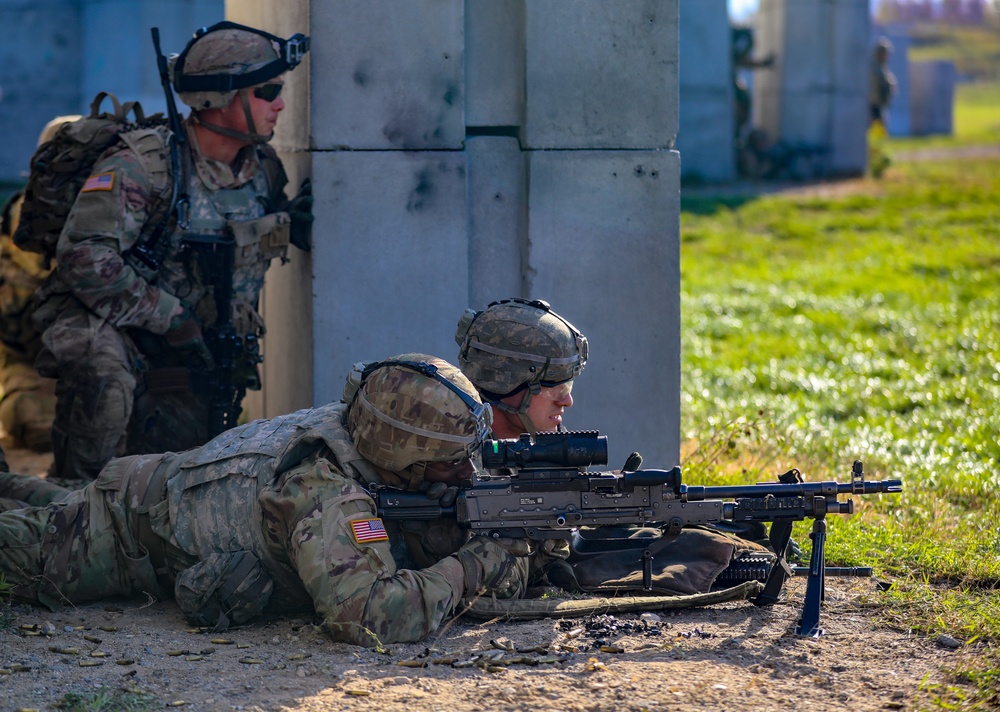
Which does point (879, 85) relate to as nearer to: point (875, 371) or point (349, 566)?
point (875, 371)

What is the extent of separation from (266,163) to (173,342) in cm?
90

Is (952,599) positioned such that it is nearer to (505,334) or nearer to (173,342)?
(505,334)

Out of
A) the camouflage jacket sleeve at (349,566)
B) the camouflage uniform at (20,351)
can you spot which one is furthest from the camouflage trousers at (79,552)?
the camouflage uniform at (20,351)

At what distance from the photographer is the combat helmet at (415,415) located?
162 inches

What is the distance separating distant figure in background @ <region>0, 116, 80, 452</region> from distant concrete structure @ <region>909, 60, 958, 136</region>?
104ft

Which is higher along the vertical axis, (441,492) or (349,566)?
(441,492)

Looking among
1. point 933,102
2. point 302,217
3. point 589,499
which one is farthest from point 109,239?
point 933,102

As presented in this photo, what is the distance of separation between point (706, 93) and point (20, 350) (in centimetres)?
1400

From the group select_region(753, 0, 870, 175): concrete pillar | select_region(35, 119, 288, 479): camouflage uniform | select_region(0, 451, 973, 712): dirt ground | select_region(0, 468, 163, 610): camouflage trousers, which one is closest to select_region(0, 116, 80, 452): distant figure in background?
select_region(35, 119, 288, 479): camouflage uniform

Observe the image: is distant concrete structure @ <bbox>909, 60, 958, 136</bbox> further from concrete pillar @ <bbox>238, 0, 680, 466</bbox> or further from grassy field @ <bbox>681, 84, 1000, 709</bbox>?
concrete pillar @ <bbox>238, 0, 680, 466</bbox>

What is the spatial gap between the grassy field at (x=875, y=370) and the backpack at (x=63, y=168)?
3.01 m

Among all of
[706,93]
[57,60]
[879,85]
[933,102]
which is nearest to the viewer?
[57,60]

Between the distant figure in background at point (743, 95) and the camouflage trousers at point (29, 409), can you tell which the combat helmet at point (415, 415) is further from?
the distant figure in background at point (743, 95)

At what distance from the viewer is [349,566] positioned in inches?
158
